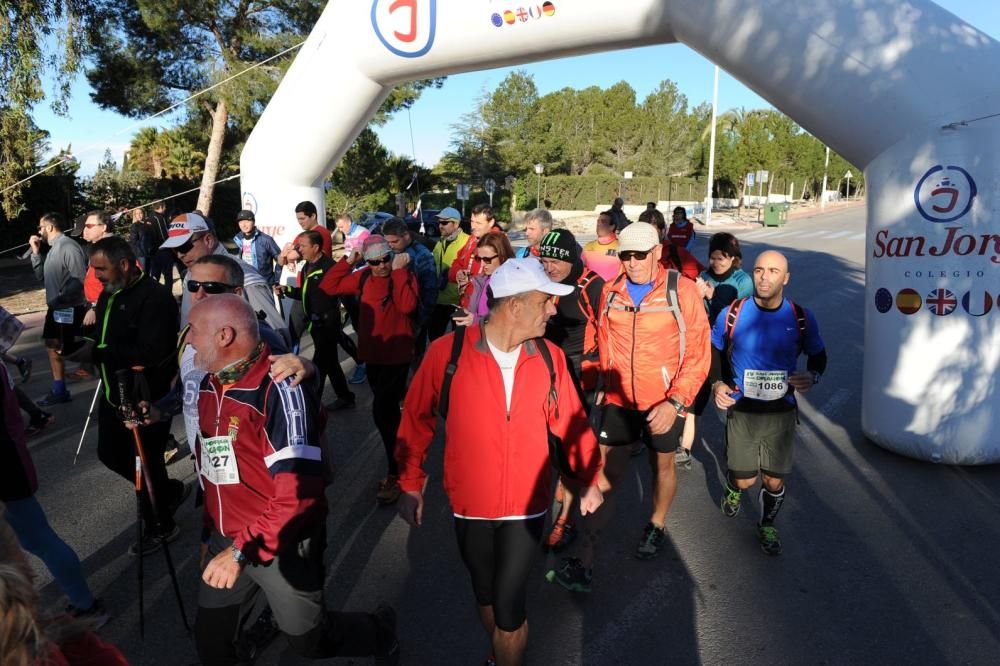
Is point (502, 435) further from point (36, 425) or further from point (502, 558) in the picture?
point (36, 425)

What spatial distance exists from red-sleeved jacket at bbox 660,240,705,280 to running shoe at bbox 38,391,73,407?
239 inches

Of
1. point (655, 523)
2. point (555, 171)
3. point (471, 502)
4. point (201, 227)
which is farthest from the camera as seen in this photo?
point (555, 171)

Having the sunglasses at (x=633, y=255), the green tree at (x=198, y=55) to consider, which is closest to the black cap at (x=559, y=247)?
the sunglasses at (x=633, y=255)

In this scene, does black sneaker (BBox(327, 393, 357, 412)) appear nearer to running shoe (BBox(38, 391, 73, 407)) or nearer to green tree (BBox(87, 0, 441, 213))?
running shoe (BBox(38, 391, 73, 407))

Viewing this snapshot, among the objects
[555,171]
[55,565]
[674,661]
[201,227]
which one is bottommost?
[674,661]

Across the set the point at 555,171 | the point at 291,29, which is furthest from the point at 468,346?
the point at 555,171

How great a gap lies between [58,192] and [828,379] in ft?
65.4

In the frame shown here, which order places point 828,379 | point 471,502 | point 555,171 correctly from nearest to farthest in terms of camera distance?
point 471,502
point 828,379
point 555,171

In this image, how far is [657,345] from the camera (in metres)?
3.45

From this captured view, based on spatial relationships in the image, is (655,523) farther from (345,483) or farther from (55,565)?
(55,565)

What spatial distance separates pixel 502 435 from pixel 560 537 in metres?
1.70

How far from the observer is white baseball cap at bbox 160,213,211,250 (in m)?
4.11

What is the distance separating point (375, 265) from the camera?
472 centimetres

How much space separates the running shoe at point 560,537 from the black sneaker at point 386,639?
1251 millimetres
